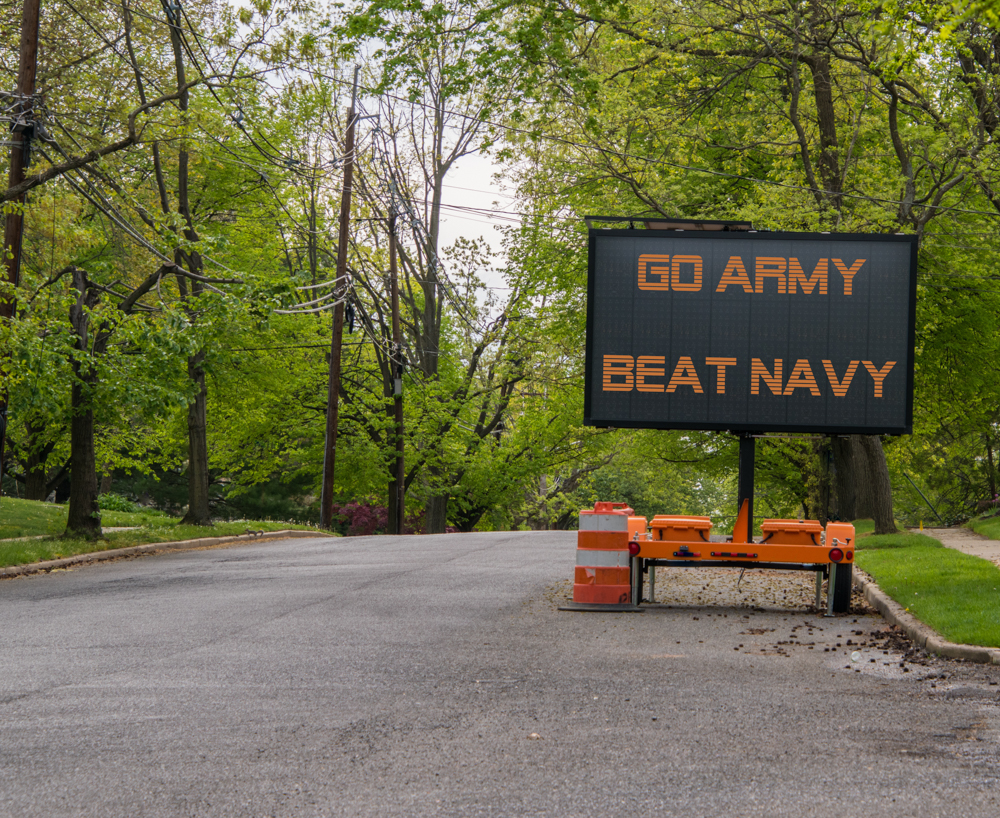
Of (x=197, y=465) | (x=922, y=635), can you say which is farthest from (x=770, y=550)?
(x=197, y=465)

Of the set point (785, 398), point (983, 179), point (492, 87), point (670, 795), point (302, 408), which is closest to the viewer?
point (670, 795)

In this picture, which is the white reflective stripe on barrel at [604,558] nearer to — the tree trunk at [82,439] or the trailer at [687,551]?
the trailer at [687,551]

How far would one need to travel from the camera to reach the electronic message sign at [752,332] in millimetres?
10156

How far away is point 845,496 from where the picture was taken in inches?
975

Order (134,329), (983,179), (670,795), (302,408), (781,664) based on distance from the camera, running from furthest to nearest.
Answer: (302,408), (983,179), (134,329), (781,664), (670,795)

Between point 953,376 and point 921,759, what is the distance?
2132cm

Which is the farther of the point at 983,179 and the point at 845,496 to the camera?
the point at 845,496

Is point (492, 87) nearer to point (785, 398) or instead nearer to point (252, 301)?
point (252, 301)

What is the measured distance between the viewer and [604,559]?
34.6ft

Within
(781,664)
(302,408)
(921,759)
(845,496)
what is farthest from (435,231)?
(921,759)

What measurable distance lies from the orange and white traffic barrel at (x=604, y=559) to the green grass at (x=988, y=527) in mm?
12753

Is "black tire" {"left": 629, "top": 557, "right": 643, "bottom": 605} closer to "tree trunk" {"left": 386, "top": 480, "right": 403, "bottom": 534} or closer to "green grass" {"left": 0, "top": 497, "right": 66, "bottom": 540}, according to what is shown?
"green grass" {"left": 0, "top": 497, "right": 66, "bottom": 540}

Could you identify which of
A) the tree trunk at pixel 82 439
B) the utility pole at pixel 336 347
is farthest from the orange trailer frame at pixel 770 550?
the utility pole at pixel 336 347

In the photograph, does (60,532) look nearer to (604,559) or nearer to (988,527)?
(604,559)
